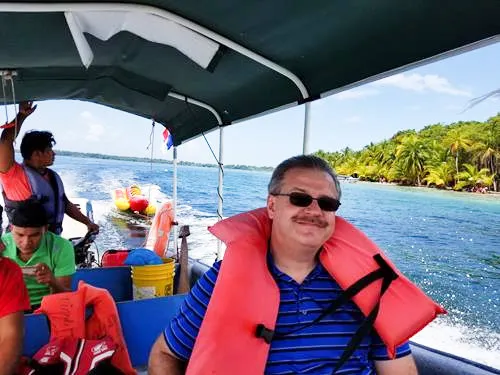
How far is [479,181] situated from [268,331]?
2024 inches

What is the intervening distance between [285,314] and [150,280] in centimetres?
165

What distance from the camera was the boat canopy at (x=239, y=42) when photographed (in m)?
1.40

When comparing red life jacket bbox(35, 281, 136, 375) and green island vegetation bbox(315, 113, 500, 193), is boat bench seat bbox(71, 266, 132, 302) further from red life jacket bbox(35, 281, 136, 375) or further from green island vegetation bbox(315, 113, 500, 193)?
green island vegetation bbox(315, 113, 500, 193)

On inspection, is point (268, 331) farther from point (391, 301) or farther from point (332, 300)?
point (391, 301)

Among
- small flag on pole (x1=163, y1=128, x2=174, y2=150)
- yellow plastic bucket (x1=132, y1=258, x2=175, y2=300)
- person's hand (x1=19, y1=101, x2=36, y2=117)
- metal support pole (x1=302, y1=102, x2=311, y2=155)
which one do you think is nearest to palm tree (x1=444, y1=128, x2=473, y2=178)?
small flag on pole (x1=163, y1=128, x2=174, y2=150)

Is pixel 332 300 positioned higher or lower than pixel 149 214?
higher

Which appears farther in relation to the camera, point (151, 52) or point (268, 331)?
point (151, 52)

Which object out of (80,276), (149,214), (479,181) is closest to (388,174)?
(479,181)

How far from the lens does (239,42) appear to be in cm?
197

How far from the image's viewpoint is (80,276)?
9.20 feet

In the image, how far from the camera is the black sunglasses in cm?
137

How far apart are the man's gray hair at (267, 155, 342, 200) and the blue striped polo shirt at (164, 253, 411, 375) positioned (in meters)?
0.29

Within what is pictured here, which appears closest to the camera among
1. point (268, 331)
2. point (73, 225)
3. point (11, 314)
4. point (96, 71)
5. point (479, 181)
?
point (268, 331)

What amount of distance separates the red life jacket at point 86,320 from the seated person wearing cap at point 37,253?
263mm
